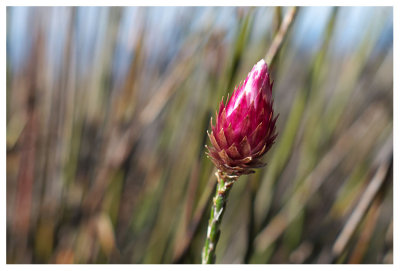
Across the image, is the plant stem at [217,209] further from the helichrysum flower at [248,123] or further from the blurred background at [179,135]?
the blurred background at [179,135]

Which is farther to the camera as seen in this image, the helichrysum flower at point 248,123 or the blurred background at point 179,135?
the blurred background at point 179,135

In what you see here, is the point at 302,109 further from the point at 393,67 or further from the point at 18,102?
the point at 18,102

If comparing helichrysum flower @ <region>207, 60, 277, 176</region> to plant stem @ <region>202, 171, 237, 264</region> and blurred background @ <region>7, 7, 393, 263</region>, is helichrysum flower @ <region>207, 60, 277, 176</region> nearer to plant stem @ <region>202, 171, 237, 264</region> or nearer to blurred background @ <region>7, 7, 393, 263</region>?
plant stem @ <region>202, 171, 237, 264</region>

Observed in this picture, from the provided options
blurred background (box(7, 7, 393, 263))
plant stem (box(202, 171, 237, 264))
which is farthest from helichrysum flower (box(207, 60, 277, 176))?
blurred background (box(7, 7, 393, 263))

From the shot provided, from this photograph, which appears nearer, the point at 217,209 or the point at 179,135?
the point at 217,209

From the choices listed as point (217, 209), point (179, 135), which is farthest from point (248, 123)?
point (179, 135)

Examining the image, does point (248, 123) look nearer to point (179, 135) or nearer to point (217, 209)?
point (217, 209)

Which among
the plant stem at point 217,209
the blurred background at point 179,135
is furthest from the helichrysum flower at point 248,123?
the blurred background at point 179,135
